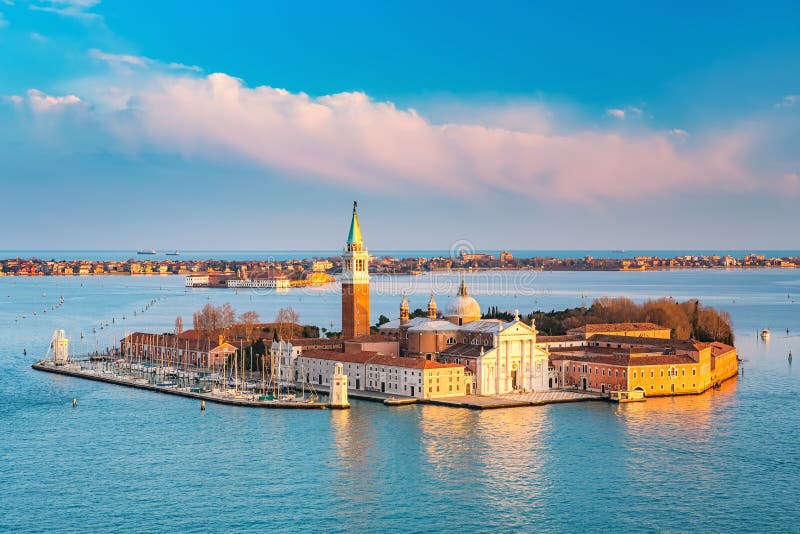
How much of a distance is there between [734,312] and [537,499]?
42963 mm

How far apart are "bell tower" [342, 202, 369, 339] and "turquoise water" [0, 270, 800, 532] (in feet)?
19.5

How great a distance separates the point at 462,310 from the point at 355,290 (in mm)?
3039

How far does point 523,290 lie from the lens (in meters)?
87.1

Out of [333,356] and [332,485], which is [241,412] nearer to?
[333,356]

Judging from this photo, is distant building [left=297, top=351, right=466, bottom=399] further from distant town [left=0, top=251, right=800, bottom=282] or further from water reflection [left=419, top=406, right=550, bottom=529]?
distant town [left=0, top=251, right=800, bottom=282]

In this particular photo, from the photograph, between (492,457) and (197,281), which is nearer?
(492,457)

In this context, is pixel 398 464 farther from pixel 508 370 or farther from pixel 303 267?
pixel 303 267

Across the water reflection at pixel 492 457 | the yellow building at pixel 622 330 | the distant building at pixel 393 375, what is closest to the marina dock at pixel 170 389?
the distant building at pixel 393 375

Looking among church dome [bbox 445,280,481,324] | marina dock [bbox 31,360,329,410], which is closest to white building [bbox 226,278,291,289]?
marina dock [bbox 31,360,329,410]

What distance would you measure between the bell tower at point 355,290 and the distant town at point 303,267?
59512mm

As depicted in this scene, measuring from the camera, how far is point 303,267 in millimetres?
113938

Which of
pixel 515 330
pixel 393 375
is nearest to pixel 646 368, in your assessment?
pixel 515 330

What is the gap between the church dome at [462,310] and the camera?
2775cm

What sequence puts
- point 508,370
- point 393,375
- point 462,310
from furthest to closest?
point 462,310 → point 508,370 → point 393,375
